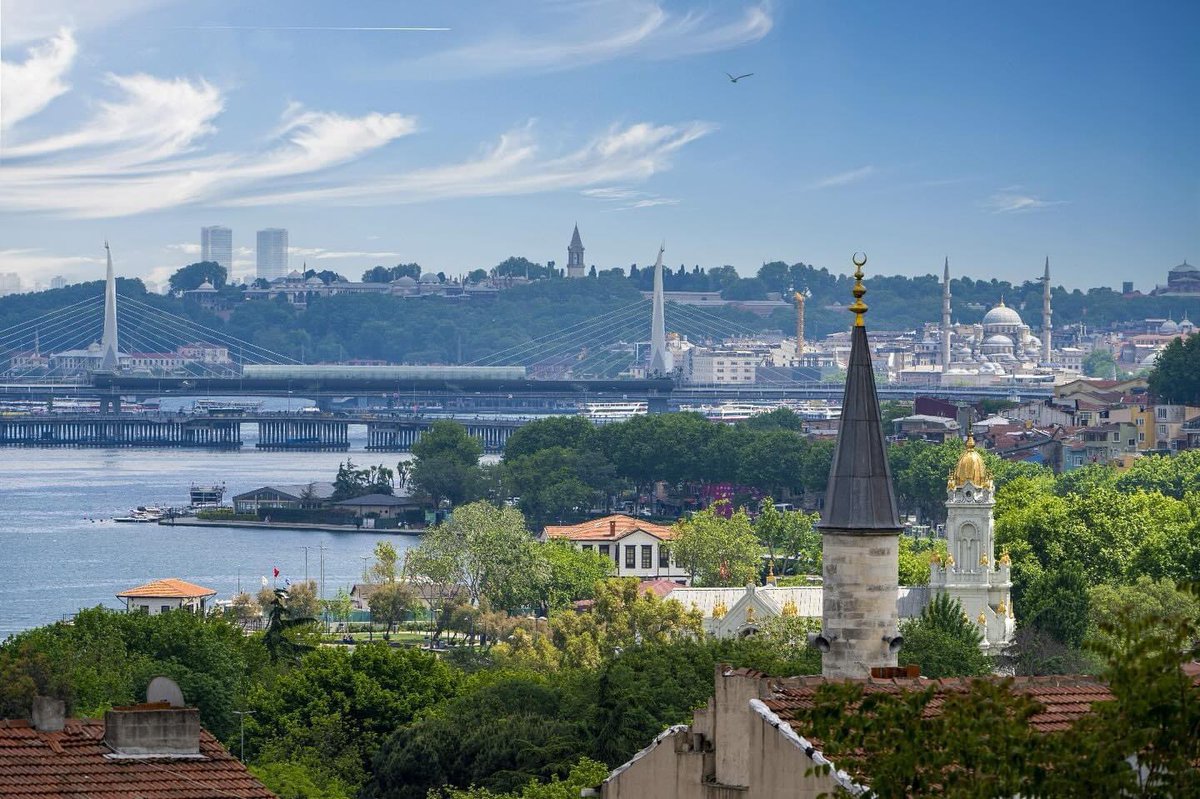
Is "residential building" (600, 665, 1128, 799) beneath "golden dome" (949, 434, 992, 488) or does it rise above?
above

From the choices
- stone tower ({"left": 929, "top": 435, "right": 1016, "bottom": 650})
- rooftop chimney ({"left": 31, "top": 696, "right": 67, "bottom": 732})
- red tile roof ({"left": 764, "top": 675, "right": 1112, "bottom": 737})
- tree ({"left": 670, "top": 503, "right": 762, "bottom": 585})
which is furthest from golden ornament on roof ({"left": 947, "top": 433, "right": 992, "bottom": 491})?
rooftop chimney ({"left": 31, "top": 696, "right": 67, "bottom": 732})

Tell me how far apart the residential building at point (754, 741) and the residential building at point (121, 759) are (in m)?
1.69

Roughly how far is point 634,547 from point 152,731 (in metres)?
57.5

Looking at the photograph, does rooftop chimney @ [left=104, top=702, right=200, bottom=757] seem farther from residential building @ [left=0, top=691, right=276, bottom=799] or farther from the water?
the water

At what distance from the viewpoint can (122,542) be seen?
297 ft

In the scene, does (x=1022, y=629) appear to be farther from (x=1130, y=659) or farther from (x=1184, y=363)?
(x=1184, y=363)

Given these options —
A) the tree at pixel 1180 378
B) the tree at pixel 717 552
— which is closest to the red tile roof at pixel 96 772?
the tree at pixel 717 552

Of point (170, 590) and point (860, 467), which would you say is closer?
point (860, 467)

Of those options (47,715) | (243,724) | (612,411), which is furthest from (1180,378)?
(47,715)

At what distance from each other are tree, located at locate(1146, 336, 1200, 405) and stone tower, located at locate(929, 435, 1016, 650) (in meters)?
68.4

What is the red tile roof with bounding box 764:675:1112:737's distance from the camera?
498 inches

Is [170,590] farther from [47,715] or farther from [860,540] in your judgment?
[47,715]

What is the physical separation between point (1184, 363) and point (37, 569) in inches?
1961

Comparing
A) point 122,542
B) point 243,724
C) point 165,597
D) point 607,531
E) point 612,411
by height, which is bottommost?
point 122,542
